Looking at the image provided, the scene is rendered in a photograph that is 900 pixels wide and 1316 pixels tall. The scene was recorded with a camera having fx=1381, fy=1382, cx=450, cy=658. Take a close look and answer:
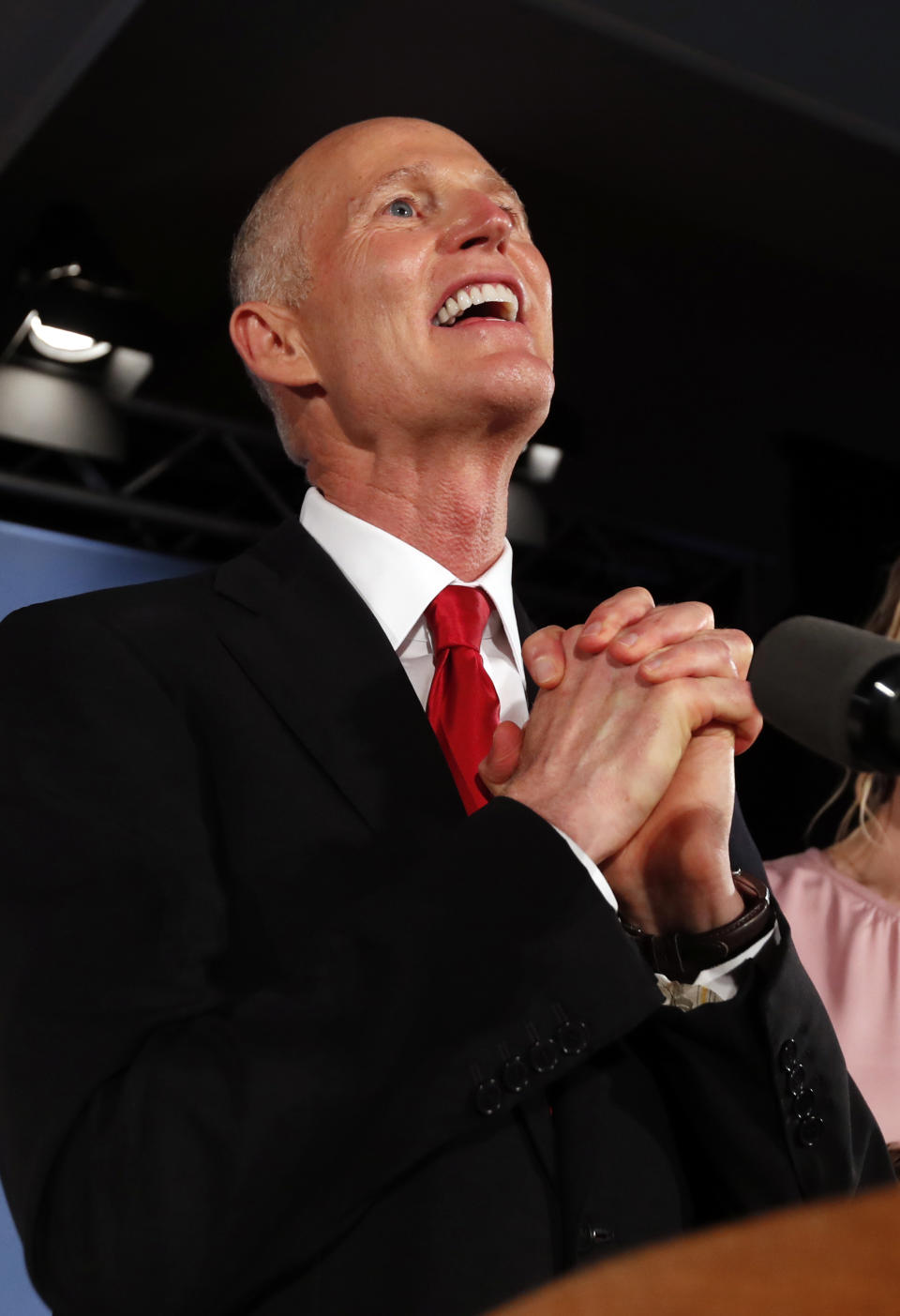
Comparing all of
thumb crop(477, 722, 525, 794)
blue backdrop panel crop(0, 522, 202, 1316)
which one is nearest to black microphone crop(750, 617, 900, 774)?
thumb crop(477, 722, 525, 794)

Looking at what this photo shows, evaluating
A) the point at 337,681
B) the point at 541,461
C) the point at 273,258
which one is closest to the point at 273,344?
the point at 273,258

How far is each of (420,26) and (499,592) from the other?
186 centimetres

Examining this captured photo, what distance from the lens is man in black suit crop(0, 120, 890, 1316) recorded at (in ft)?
3.24

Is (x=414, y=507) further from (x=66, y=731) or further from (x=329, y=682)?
(x=66, y=731)

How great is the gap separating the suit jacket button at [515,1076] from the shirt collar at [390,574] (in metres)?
0.52

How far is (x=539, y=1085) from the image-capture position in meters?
0.98

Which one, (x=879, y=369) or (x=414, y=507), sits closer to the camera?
(x=414, y=507)

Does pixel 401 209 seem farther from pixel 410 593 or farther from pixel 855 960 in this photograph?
pixel 855 960

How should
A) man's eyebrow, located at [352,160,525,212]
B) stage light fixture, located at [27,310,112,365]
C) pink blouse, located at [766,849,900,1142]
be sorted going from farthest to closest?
stage light fixture, located at [27,310,112,365] < pink blouse, located at [766,849,900,1142] < man's eyebrow, located at [352,160,525,212]

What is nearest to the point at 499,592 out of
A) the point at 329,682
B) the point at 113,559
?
the point at 329,682

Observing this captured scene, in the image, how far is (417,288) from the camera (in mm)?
1546

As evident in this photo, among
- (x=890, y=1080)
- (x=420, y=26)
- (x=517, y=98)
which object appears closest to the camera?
(x=890, y=1080)

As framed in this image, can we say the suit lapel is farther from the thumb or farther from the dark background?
the dark background

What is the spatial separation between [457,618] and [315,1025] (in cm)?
54
